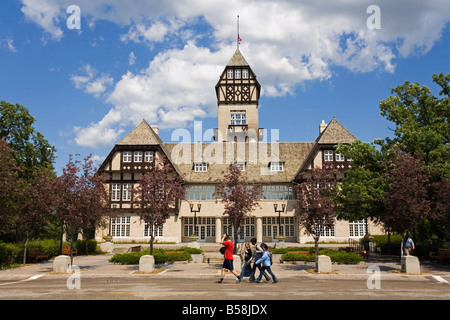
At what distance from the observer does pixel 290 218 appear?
41000mm

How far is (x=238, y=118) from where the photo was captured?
48656 mm

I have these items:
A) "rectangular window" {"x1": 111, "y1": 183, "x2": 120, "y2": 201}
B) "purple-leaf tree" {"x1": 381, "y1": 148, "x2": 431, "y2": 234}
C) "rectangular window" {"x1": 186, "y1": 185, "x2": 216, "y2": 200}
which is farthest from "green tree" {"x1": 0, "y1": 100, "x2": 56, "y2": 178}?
"purple-leaf tree" {"x1": 381, "y1": 148, "x2": 431, "y2": 234}

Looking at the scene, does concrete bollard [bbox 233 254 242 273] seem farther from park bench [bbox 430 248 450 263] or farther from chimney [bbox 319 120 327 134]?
chimney [bbox 319 120 327 134]

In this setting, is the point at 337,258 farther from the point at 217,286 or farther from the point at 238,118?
the point at 238,118

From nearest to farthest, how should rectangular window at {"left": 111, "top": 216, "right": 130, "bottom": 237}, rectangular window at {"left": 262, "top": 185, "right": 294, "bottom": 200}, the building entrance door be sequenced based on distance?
rectangular window at {"left": 111, "top": 216, "right": 130, "bottom": 237}
rectangular window at {"left": 262, "top": 185, "right": 294, "bottom": 200}
the building entrance door

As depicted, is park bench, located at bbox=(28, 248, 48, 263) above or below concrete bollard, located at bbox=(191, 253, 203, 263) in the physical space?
above

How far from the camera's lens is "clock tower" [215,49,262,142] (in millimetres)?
47875

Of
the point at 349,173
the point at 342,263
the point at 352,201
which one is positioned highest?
the point at 349,173

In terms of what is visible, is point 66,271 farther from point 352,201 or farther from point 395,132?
point 395,132

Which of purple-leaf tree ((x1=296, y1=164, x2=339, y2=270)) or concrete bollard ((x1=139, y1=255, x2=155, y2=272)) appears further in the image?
purple-leaf tree ((x1=296, y1=164, x2=339, y2=270))

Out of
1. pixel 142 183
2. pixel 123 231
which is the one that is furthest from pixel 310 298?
pixel 123 231

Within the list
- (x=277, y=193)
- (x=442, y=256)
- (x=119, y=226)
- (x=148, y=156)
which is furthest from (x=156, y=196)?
(x=277, y=193)

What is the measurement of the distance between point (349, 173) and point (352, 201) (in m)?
2.19
